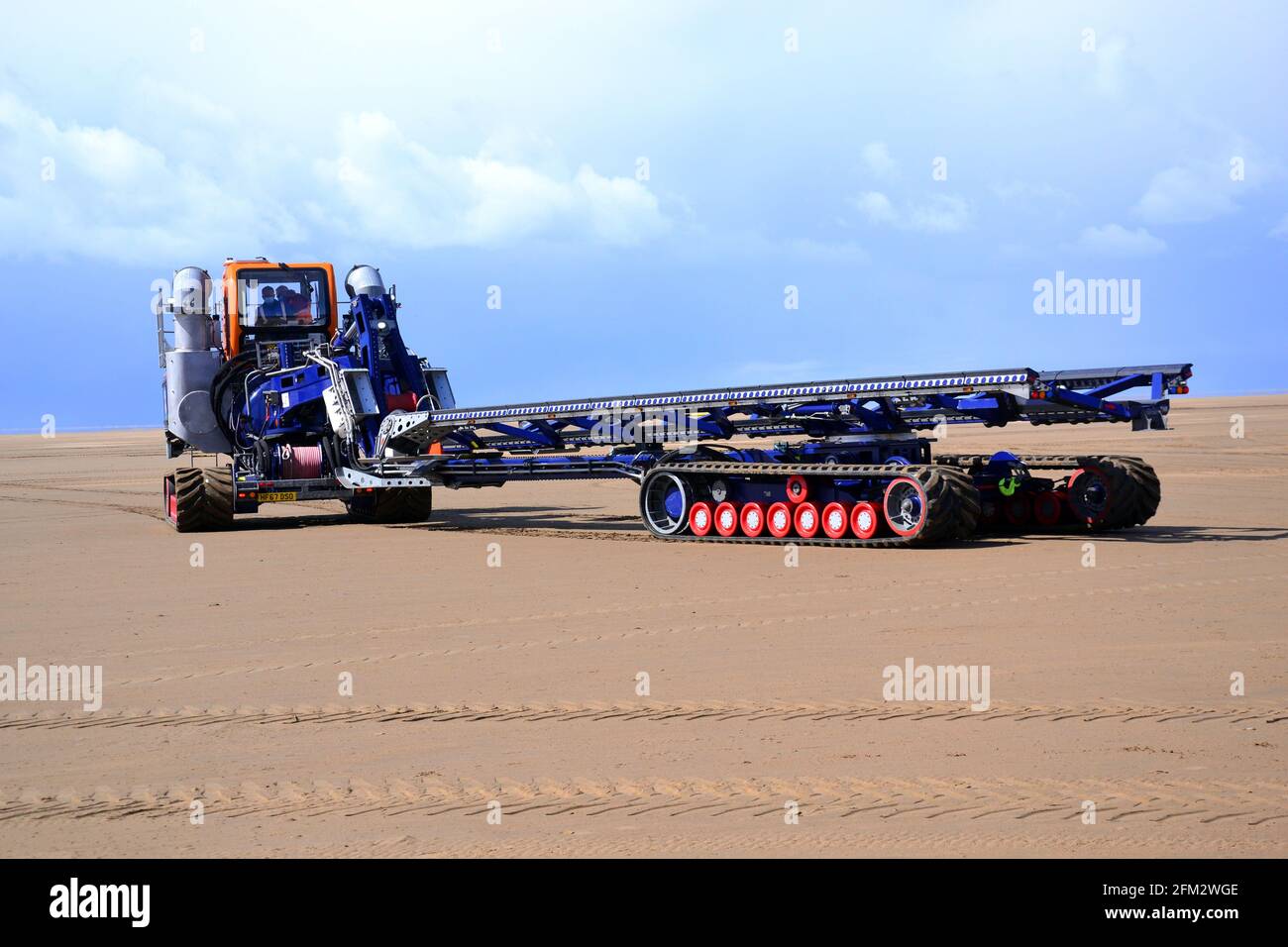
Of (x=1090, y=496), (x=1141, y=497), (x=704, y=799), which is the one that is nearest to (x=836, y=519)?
(x=1090, y=496)

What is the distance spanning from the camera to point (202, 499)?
20.5m

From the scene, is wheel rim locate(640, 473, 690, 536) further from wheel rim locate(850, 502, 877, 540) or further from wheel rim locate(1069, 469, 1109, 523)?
wheel rim locate(1069, 469, 1109, 523)

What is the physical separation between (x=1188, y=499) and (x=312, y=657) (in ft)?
58.4

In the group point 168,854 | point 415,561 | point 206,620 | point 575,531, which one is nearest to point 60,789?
point 168,854

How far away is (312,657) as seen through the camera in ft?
33.3

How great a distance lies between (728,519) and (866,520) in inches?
85.8

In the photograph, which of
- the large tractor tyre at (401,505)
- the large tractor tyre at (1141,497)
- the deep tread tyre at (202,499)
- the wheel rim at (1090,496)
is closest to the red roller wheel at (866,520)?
the wheel rim at (1090,496)

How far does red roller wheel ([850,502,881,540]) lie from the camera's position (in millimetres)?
16688

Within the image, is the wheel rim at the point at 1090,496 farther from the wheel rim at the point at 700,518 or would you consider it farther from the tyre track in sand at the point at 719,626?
the wheel rim at the point at 700,518

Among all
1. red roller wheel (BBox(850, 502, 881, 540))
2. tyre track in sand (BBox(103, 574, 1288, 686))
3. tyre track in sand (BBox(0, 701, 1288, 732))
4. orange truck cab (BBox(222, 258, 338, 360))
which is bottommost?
tyre track in sand (BBox(0, 701, 1288, 732))

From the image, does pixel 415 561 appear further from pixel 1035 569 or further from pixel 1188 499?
pixel 1188 499

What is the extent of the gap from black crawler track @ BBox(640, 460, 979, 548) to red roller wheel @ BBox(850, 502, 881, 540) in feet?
0.28

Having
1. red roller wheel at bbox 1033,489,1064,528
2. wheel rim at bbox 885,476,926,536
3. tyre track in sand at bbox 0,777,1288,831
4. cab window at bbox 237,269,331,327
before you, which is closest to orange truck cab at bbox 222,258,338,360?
cab window at bbox 237,269,331,327

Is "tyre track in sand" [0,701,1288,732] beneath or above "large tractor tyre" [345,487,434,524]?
beneath
